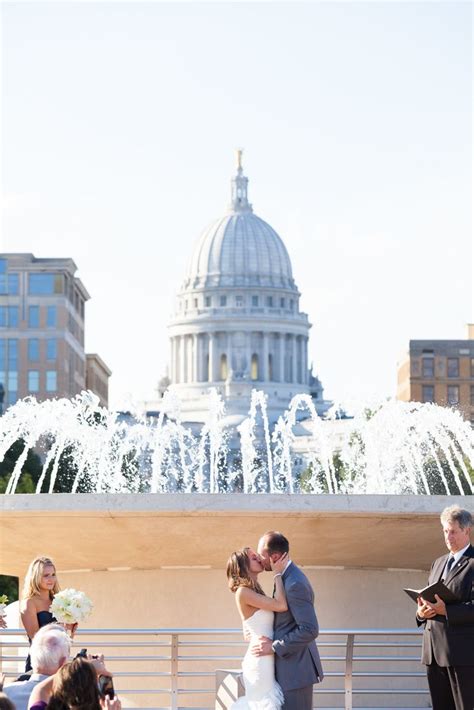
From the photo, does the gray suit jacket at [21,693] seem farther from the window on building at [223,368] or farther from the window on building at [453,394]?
the window on building at [223,368]

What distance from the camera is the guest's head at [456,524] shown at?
1053 cm

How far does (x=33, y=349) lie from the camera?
11581 centimetres

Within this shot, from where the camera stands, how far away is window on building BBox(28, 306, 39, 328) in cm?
11625

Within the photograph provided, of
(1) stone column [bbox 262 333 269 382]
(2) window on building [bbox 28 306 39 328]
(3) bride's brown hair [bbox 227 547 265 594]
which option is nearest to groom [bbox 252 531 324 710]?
(3) bride's brown hair [bbox 227 547 265 594]

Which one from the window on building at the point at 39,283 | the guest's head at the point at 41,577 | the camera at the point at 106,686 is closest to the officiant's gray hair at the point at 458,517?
the camera at the point at 106,686

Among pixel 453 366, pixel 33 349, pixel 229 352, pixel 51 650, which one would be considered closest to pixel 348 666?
pixel 51 650

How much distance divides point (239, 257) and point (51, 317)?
70.0m

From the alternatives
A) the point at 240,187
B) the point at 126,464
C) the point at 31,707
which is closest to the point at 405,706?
the point at 31,707

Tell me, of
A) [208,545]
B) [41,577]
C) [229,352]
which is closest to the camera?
[41,577]

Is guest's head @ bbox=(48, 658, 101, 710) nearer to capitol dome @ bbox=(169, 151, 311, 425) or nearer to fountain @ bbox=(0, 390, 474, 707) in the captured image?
fountain @ bbox=(0, 390, 474, 707)

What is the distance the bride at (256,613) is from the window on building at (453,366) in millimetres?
115123

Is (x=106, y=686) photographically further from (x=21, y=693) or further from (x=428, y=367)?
(x=428, y=367)

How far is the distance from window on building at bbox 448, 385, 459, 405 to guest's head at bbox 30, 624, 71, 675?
11433 cm

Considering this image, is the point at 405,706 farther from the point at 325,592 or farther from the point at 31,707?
the point at 31,707
